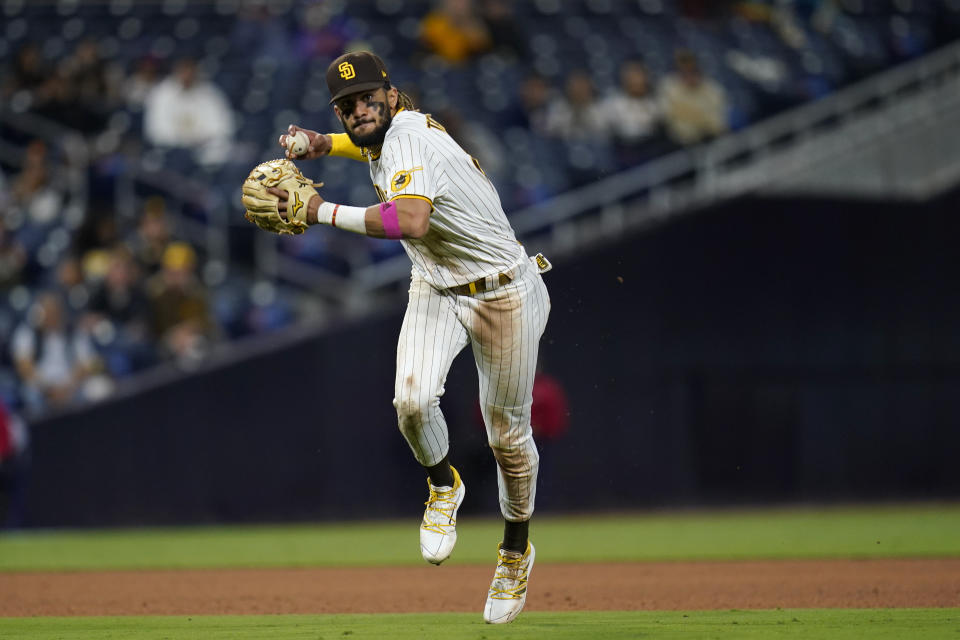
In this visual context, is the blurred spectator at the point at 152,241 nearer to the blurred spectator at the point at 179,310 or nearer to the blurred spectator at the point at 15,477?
the blurred spectator at the point at 179,310

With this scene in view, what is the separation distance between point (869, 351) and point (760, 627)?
744cm

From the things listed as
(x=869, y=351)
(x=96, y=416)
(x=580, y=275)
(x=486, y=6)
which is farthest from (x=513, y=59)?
(x=96, y=416)

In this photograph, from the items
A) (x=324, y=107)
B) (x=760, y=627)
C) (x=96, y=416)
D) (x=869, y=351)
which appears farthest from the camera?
(x=324, y=107)

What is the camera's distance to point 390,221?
4.85 m

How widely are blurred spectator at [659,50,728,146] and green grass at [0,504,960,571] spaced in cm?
346

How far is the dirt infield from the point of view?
256 inches

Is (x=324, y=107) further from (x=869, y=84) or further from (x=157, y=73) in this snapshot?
(x=869, y=84)

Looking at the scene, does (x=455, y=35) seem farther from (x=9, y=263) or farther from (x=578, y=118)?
(x=9, y=263)

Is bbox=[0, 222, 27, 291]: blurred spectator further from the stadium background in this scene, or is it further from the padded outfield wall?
the padded outfield wall

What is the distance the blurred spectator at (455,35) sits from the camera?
1392 cm

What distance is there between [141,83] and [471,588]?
7.57 m

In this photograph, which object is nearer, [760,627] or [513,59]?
[760,627]

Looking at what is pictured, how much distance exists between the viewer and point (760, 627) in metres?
5.28

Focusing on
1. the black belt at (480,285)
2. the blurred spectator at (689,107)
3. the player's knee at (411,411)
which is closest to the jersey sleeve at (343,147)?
the black belt at (480,285)
